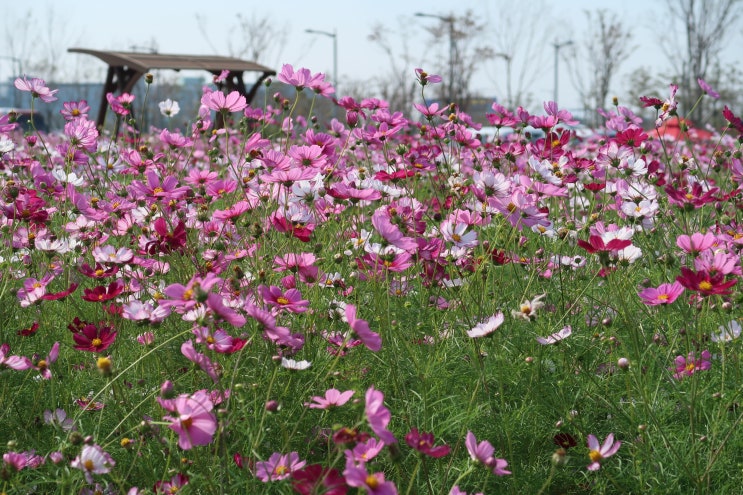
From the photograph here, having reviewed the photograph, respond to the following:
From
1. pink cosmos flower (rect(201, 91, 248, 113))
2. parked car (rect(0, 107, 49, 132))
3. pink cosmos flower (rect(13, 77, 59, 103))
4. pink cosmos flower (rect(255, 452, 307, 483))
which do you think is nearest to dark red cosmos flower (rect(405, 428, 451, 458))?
pink cosmos flower (rect(255, 452, 307, 483))

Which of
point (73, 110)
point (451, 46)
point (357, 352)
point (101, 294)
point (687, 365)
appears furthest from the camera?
point (451, 46)

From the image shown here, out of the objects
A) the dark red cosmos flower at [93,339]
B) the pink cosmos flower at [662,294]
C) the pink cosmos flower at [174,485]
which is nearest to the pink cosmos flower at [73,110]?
the dark red cosmos flower at [93,339]

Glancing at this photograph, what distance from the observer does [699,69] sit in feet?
53.0

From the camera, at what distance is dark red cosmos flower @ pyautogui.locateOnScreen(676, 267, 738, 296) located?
1493 millimetres

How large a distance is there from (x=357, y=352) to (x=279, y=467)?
0.72 meters

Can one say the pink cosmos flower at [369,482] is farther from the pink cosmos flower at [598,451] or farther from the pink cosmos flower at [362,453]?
the pink cosmos flower at [598,451]

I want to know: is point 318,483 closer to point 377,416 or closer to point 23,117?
point 377,416

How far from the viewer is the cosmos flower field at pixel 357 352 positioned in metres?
1.45

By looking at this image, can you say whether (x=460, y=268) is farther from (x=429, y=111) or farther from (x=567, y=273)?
(x=429, y=111)

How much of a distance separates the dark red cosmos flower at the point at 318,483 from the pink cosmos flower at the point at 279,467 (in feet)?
0.15

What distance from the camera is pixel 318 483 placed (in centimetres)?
125

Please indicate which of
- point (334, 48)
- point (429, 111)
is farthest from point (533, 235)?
point (334, 48)

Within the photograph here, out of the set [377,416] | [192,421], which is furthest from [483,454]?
[192,421]

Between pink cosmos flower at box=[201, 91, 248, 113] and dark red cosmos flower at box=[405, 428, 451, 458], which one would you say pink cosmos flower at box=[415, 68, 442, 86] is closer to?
pink cosmos flower at box=[201, 91, 248, 113]
